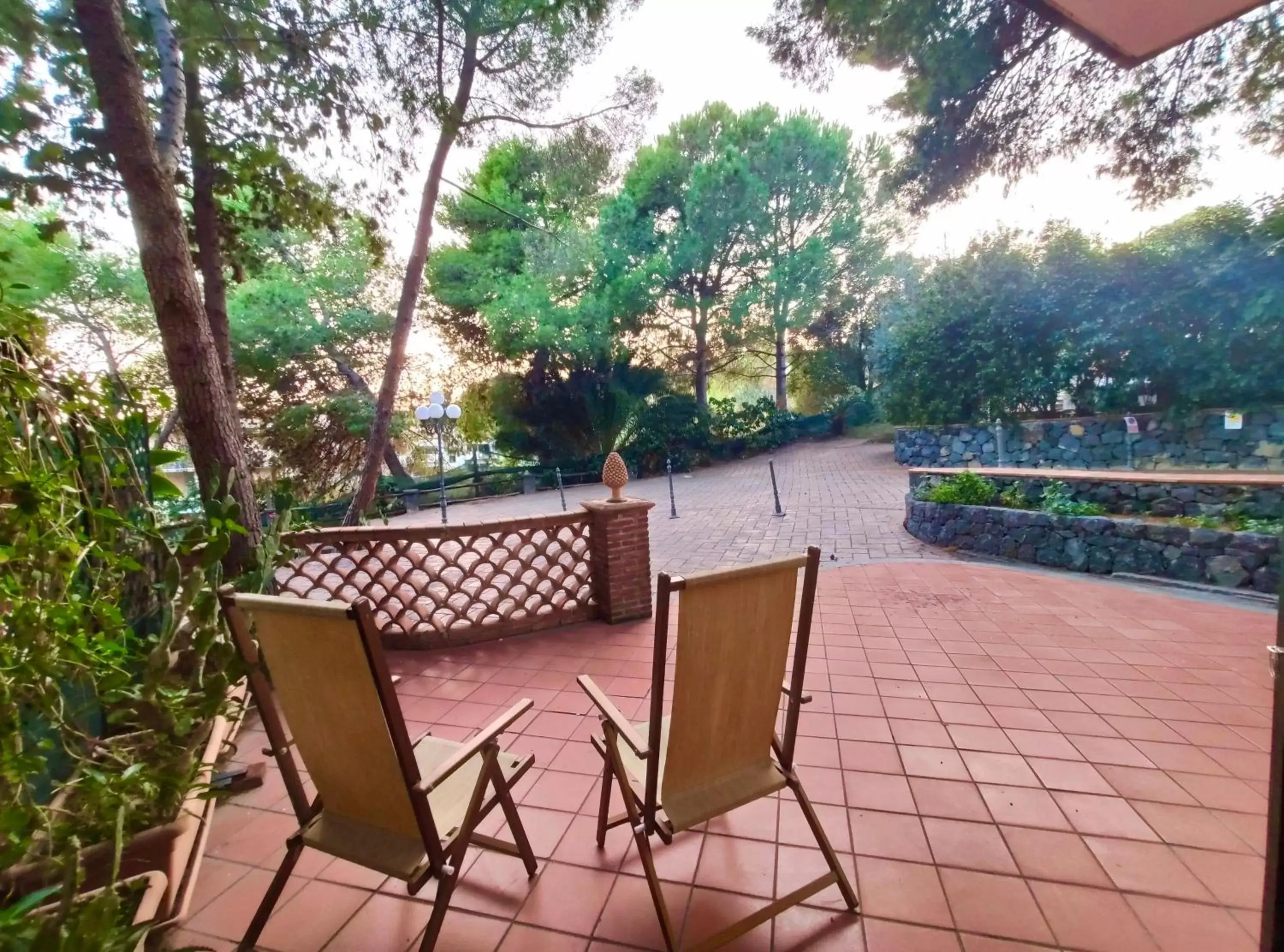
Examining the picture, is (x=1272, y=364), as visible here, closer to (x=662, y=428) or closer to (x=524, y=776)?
(x=524, y=776)

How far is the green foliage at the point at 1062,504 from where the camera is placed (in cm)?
418

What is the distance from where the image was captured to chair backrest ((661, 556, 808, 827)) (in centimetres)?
101

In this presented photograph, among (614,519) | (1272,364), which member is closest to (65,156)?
(614,519)

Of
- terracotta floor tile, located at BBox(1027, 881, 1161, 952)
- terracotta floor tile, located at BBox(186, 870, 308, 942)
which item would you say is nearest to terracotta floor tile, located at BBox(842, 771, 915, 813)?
terracotta floor tile, located at BBox(1027, 881, 1161, 952)

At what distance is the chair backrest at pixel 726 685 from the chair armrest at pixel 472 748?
355mm

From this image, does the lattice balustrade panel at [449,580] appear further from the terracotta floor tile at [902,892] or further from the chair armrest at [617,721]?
the terracotta floor tile at [902,892]

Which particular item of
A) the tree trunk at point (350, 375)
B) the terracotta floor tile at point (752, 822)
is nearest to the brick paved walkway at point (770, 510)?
the terracotta floor tile at point (752, 822)

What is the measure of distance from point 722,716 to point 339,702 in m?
0.76

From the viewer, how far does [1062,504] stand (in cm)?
436

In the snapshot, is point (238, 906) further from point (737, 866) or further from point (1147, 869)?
point (1147, 869)

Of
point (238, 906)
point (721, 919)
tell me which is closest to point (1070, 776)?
point (721, 919)

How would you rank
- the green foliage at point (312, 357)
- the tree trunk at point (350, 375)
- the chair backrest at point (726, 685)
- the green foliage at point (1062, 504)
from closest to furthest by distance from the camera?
1. the chair backrest at point (726, 685)
2. the green foliage at point (1062, 504)
3. the green foliage at point (312, 357)
4. the tree trunk at point (350, 375)

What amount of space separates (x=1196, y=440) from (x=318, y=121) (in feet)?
32.4

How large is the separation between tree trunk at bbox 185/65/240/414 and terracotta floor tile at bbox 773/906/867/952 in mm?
3423
